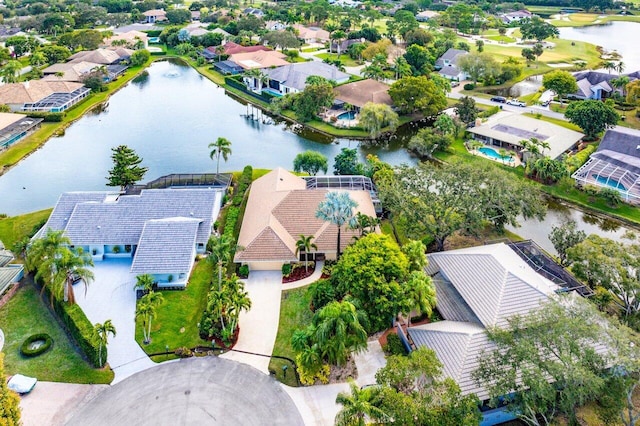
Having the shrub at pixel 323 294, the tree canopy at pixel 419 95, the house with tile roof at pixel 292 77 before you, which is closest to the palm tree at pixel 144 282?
the shrub at pixel 323 294

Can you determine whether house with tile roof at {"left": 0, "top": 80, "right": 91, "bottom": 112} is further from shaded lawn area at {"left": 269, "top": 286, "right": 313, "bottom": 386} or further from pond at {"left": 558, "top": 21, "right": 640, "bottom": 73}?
pond at {"left": 558, "top": 21, "right": 640, "bottom": 73}

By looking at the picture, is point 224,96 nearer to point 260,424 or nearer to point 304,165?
point 304,165

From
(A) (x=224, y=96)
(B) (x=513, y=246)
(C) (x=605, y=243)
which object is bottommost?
(A) (x=224, y=96)

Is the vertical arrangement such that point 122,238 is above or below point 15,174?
above

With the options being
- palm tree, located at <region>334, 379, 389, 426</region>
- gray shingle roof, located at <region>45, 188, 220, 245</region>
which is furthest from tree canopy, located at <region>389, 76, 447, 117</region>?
palm tree, located at <region>334, 379, 389, 426</region>

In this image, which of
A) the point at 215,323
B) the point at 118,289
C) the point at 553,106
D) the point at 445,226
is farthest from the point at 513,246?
the point at 553,106

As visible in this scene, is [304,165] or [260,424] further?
[304,165]
